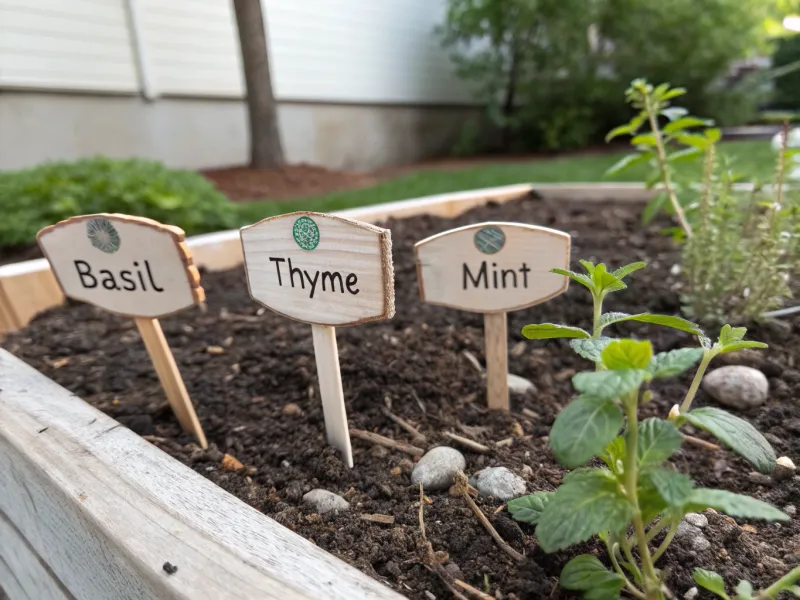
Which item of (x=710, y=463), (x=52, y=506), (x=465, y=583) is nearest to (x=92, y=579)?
(x=52, y=506)

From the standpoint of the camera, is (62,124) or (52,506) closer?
(52,506)

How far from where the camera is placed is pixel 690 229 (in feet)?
5.56

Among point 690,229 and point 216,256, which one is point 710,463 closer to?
point 690,229

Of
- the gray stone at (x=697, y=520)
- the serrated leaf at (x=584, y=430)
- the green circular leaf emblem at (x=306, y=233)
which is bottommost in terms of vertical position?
the gray stone at (x=697, y=520)

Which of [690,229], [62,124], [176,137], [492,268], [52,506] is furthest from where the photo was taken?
[176,137]

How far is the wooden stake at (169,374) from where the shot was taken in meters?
1.11

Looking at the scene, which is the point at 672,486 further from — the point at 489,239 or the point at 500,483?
the point at 489,239

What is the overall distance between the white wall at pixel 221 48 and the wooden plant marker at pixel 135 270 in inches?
166

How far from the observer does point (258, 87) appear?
4500mm

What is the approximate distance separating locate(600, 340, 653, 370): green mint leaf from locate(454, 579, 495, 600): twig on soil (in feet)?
1.14

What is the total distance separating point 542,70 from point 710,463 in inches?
287

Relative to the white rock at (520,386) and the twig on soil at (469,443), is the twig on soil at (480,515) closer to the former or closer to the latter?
the twig on soil at (469,443)

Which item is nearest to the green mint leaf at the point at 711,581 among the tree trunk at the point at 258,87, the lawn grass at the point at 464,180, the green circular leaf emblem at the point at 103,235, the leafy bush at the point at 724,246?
the leafy bush at the point at 724,246

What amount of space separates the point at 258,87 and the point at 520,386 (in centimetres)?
398
